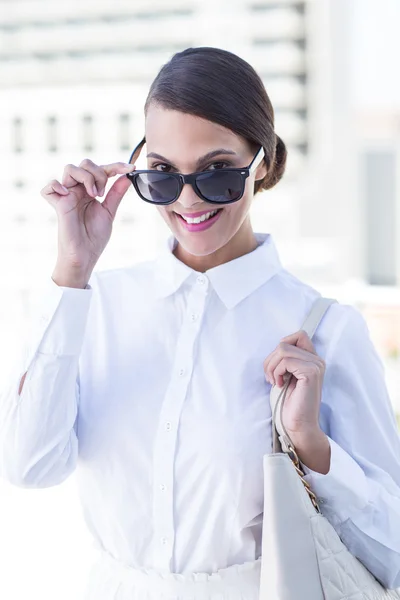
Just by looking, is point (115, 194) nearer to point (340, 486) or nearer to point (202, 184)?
point (202, 184)

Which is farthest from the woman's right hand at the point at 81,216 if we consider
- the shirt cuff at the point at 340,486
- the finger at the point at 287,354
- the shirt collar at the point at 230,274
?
the shirt cuff at the point at 340,486

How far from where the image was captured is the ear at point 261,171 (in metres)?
0.89

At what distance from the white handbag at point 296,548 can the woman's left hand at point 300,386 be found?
0.04 metres

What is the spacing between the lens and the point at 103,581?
85cm

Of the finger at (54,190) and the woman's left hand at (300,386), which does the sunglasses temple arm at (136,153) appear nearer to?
the finger at (54,190)

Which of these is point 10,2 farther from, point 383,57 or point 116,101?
point 383,57

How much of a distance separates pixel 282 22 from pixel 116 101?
393 inches

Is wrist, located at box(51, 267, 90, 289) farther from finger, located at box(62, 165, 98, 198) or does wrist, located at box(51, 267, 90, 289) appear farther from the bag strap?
the bag strap

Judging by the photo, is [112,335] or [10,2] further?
[10,2]

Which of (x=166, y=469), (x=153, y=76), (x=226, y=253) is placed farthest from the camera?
(x=153, y=76)

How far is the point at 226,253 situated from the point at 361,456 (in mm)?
301

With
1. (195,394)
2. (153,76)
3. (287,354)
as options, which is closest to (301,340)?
(287,354)

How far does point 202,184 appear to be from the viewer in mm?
782

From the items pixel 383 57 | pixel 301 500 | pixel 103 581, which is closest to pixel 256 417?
pixel 301 500
